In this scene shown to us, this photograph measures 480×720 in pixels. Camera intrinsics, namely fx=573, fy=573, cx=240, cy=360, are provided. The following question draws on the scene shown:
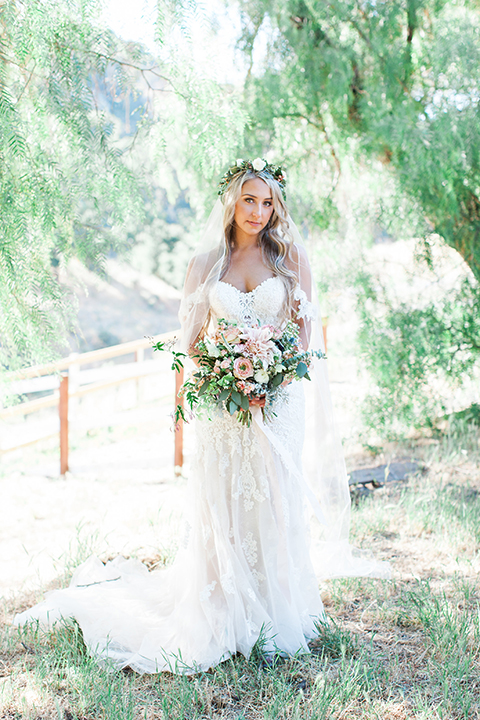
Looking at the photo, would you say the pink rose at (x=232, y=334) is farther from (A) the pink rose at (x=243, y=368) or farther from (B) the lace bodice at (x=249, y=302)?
(B) the lace bodice at (x=249, y=302)

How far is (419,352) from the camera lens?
581 cm

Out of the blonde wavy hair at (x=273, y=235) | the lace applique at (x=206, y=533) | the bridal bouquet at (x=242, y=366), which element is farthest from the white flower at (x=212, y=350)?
the lace applique at (x=206, y=533)

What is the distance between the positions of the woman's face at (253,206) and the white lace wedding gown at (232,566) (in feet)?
0.99

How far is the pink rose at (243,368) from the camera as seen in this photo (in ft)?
8.01

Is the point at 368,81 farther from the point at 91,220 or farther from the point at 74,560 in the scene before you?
the point at 74,560

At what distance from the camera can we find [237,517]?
8.95 ft

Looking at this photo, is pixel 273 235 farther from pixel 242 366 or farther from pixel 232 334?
pixel 242 366

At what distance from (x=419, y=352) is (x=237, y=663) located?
4.03 m

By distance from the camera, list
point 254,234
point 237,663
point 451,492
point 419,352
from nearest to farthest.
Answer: point 237,663 < point 254,234 < point 451,492 < point 419,352

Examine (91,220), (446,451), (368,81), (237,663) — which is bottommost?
(237,663)

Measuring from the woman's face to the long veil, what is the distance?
5.9 inches

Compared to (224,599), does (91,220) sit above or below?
above

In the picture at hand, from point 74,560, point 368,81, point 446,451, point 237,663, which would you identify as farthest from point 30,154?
point 446,451

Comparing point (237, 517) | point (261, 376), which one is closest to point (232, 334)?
point (261, 376)
